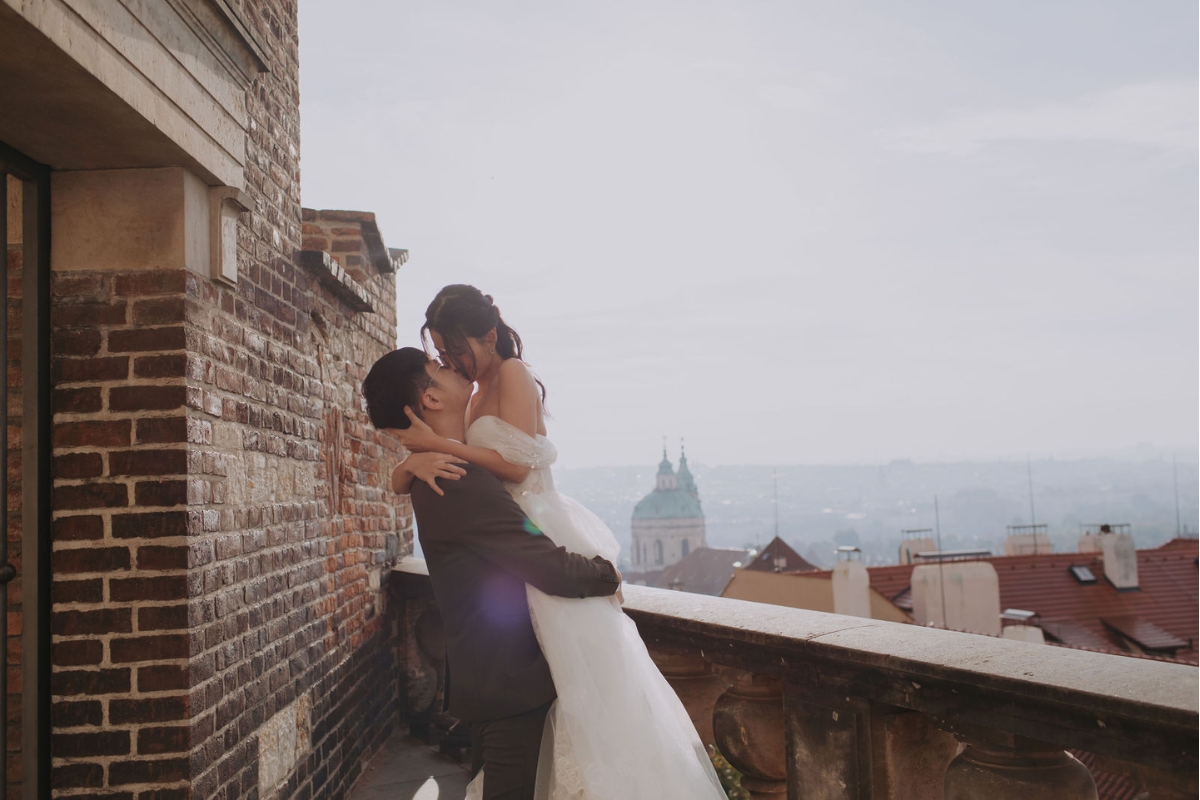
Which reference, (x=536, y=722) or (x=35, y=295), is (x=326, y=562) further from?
(x=536, y=722)

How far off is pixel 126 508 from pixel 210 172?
1035mm

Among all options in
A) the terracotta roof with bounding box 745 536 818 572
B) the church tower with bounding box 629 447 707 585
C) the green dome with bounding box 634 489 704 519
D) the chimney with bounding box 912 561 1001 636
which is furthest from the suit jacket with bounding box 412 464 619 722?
the green dome with bounding box 634 489 704 519

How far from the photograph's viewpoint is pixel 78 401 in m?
2.58

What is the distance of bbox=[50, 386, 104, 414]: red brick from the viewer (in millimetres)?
2574

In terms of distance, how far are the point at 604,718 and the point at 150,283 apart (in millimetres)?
1742

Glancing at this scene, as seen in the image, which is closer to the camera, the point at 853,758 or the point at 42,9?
the point at 42,9

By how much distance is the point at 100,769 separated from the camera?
8.34 feet

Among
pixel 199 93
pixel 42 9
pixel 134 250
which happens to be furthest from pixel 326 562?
pixel 42 9

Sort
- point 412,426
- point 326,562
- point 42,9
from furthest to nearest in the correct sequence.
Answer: point 326,562, point 412,426, point 42,9

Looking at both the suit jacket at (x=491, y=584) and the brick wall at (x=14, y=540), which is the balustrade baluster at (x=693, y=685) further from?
the brick wall at (x=14, y=540)

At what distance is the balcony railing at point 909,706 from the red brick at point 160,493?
1.35 meters

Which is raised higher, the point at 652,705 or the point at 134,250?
the point at 134,250

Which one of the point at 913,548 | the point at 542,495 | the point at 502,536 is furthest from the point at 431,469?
the point at 913,548

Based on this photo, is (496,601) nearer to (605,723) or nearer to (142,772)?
(605,723)
